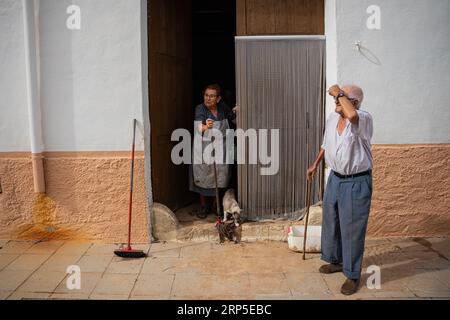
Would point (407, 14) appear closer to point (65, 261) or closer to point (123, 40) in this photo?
point (123, 40)

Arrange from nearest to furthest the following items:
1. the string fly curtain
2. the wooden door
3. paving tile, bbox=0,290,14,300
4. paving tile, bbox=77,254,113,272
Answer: paving tile, bbox=0,290,14,300 → paving tile, bbox=77,254,113,272 → the string fly curtain → the wooden door

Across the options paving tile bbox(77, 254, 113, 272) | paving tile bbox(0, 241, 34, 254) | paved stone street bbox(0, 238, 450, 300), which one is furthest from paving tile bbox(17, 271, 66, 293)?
paving tile bbox(0, 241, 34, 254)

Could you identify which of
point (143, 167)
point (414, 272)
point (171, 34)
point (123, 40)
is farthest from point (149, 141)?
point (414, 272)

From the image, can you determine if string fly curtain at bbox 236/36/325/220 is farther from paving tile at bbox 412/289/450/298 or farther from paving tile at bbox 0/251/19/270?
paving tile at bbox 0/251/19/270

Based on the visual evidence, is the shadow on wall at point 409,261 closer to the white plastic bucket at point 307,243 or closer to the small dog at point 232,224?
the white plastic bucket at point 307,243

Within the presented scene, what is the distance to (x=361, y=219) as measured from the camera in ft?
13.6

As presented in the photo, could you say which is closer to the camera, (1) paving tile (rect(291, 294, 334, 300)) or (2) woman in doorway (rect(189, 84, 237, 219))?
(1) paving tile (rect(291, 294, 334, 300))

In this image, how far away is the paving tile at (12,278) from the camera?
14.0ft

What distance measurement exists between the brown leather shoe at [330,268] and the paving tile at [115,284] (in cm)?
190

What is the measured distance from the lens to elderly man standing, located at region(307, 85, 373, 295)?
4.01 m

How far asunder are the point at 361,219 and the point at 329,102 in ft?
5.83

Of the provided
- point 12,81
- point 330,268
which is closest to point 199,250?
point 330,268

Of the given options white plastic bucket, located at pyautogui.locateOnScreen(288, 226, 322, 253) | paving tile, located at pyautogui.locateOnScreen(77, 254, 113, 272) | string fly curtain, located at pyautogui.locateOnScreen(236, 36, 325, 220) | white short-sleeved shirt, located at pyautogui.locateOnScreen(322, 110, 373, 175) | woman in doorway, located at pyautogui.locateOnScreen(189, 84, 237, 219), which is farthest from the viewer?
woman in doorway, located at pyautogui.locateOnScreen(189, 84, 237, 219)

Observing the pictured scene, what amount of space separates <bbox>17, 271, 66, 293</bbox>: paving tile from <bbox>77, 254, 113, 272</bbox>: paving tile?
24 centimetres
